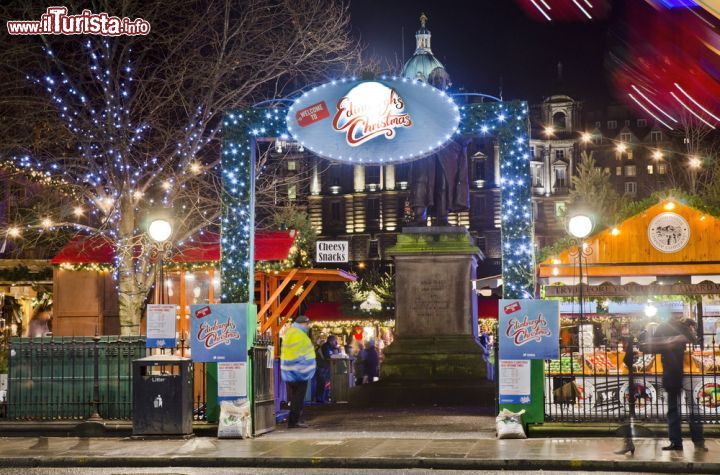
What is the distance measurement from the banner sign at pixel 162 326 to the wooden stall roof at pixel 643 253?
12303 mm

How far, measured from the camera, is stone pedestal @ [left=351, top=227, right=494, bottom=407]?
21.3 m

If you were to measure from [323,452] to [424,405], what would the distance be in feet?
24.1

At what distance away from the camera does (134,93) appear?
2444 cm

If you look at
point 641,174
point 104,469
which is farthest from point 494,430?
point 641,174

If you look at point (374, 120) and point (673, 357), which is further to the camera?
point (374, 120)

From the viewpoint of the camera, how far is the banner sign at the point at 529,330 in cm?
1474

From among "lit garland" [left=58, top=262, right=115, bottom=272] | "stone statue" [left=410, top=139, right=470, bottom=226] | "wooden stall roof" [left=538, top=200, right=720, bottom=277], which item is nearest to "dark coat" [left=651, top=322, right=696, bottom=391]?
"stone statue" [left=410, top=139, right=470, bottom=226]

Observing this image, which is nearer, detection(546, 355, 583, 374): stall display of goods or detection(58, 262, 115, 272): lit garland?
detection(546, 355, 583, 374): stall display of goods

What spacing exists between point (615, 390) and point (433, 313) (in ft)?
23.6

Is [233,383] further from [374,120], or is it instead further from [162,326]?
[374,120]

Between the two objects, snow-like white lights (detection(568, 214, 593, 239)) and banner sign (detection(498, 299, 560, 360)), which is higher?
snow-like white lights (detection(568, 214, 593, 239))

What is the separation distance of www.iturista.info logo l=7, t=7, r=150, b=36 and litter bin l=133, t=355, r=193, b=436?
34.3 feet

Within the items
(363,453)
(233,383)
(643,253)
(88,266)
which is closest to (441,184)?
(643,253)

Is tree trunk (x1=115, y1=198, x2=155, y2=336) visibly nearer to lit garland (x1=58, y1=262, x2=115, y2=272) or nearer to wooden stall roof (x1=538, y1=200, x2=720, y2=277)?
lit garland (x1=58, y1=262, x2=115, y2=272)
